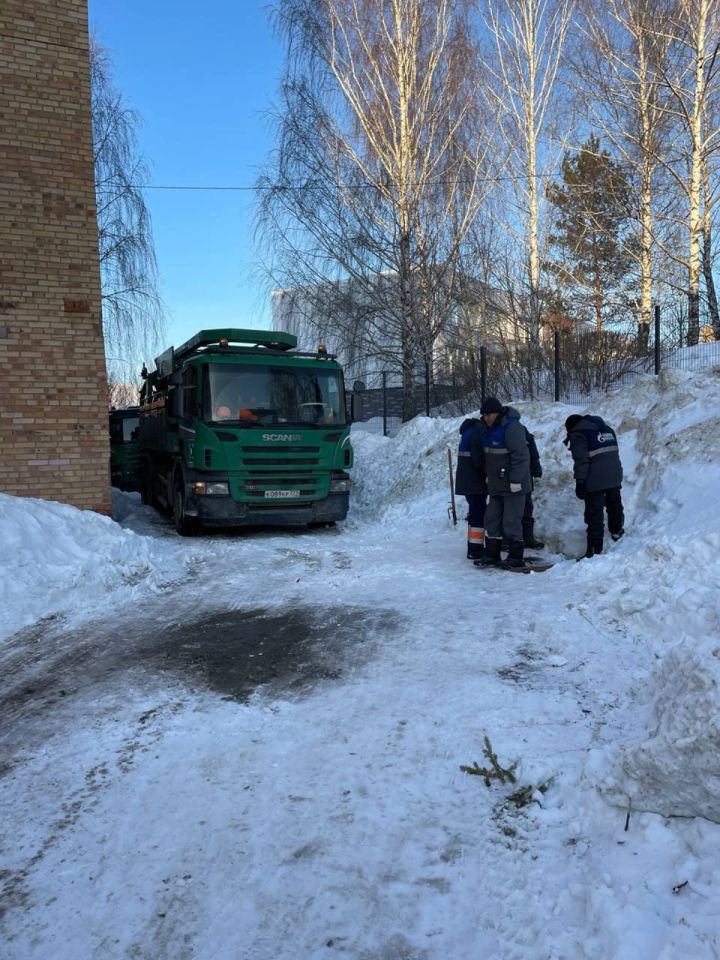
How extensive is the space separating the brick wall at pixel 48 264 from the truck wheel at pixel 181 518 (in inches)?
54.8

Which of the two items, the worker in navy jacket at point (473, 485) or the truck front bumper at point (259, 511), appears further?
the truck front bumper at point (259, 511)

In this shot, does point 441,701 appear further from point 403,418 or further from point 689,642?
point 403,418

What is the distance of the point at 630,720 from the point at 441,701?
39.3 inches

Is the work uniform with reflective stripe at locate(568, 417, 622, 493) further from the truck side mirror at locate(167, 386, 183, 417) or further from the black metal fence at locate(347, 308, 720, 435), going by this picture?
the truck side mirror at locate(167, 386, 183, 417)

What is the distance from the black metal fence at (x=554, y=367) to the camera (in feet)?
45.9

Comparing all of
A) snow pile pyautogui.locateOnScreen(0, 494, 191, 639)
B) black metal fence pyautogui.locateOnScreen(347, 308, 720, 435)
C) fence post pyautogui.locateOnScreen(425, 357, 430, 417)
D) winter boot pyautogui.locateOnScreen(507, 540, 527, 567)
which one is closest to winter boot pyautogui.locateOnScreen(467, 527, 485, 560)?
winter boot pyautogui.locateOnScreen(507, 540, 527, 567)

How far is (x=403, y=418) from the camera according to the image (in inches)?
757

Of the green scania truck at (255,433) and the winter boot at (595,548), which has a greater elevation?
the green scania truck at (255,433)

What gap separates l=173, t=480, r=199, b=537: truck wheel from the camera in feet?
33.0

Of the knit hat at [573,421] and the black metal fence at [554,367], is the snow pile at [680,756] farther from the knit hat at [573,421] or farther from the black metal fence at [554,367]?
the black metal fence at [554,367]

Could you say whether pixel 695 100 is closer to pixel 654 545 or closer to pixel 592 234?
pixel 592 234

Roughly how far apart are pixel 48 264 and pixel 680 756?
28.7 feet

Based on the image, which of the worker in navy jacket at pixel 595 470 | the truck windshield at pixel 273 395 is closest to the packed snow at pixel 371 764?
the worker in navy jacket at pixel 595 470

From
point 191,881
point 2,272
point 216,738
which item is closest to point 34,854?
point 191,881
